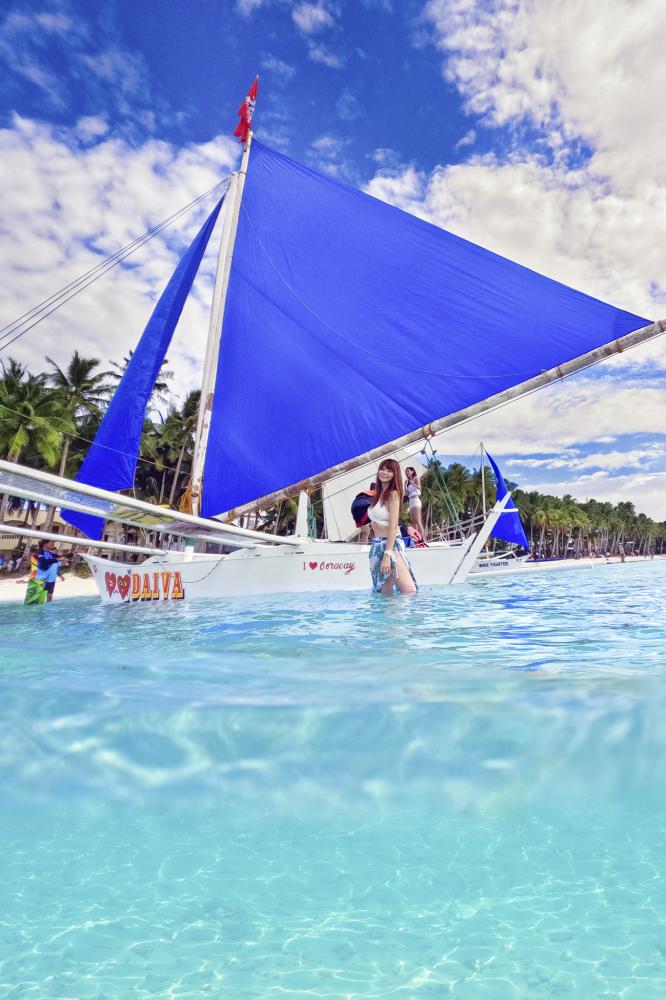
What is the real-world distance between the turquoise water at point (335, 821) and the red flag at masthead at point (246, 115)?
15.1m

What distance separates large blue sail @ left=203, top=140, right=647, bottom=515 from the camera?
41.3 ft

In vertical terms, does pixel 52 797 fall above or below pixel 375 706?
below

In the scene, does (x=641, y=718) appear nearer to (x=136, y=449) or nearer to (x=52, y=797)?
(x=52, y=797)

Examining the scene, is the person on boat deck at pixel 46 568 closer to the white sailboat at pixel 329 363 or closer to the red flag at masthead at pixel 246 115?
the white sailboat at pixel 329 363

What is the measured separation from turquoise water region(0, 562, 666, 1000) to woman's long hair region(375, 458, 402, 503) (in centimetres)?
280

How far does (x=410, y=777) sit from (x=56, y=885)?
2.17 meters

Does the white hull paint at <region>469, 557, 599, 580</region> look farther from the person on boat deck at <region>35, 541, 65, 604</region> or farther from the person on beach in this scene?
the person on boat deck at <region>35, 541, 65, 604</region>

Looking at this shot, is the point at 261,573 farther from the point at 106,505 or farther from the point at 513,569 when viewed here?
the point at 513,569

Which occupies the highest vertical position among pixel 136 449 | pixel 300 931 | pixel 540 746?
pixel 136 449

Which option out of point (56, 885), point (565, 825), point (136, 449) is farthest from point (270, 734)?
point (136, 449)

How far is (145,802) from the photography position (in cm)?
373

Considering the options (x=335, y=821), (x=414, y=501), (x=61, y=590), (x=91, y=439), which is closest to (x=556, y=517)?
(x=91, y=439)

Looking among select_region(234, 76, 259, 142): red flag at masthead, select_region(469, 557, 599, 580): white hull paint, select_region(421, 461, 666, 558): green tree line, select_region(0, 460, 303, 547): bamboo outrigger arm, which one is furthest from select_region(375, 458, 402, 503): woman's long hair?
select_region(421, 461, 666, 558): green tree line

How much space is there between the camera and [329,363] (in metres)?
13.2
